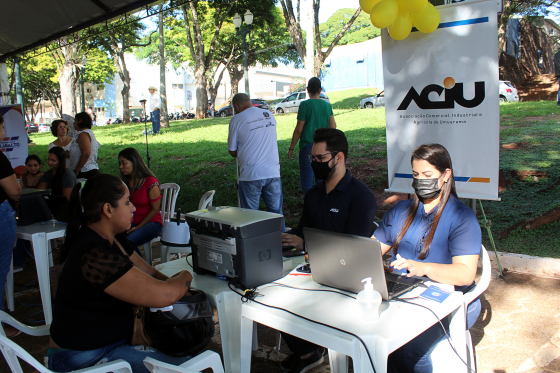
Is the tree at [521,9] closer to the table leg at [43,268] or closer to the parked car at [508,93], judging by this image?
the parked car at [508,93]

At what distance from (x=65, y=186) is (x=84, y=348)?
3.32 metres

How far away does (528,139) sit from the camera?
26.1ft

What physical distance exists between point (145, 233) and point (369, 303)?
111 inches

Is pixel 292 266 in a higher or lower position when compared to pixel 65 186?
lower

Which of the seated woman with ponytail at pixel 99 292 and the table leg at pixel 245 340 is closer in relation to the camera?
the seated woman with ponytail at pixel 99 292

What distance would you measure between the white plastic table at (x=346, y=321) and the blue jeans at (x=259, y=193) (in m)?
2.56

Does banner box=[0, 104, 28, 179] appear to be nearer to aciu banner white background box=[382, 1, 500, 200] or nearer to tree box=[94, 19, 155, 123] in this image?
aciu banner white background box=[382, 1, 500, 200]

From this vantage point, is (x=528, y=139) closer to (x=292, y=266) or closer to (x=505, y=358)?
(x=505, y=358)

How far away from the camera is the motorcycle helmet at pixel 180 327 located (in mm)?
1827

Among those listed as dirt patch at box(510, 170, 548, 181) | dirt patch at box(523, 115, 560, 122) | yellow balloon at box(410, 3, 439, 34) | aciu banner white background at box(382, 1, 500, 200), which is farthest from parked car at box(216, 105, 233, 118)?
yellow balloon at box(410, 3, 439, 34)

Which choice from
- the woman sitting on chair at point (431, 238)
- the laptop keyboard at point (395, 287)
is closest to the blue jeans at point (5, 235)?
the woman sitting on chair at point (431, 238)

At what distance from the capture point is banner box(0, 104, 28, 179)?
7426 mm

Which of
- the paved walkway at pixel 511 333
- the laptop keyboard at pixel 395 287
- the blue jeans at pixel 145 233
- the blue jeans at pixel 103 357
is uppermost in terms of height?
the laptop keyboard at pixel 395 287

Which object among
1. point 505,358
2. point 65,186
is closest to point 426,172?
point 505,358
